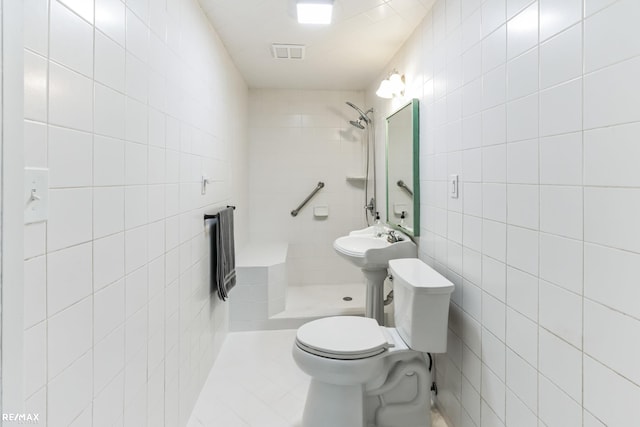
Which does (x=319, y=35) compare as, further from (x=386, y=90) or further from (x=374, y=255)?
(x=374, y=255)

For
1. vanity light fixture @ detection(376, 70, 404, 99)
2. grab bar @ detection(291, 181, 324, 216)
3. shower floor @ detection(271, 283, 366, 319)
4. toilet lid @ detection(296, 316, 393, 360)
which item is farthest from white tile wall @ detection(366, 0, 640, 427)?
grab bar @ detection(291, 181, 324, 216)

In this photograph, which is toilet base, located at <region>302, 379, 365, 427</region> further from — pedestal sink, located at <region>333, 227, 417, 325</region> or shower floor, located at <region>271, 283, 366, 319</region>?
shower floor, located at <region>271, 283, 366, 319</region>

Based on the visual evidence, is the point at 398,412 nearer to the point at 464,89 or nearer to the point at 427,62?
the point at 464,89

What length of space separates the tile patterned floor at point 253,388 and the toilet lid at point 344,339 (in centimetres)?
51

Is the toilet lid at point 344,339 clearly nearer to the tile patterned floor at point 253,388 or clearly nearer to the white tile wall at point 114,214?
the tile patterned floor at point 253,388

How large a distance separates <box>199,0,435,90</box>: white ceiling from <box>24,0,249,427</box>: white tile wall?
330 millimetres

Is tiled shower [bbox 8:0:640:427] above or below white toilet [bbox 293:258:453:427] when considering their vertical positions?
above

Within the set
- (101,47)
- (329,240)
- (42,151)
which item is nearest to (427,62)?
(101,47)

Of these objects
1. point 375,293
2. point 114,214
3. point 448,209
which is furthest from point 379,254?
point 114,214

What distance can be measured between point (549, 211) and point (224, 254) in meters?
1.78

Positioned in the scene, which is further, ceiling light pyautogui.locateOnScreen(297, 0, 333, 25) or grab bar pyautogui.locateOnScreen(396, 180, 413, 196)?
grab bar pyautogui.locateOnScreen(396, 180, 413, 196)

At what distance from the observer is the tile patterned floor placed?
168cm

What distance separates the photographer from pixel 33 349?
69 cm

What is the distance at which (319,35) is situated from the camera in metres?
2.19
